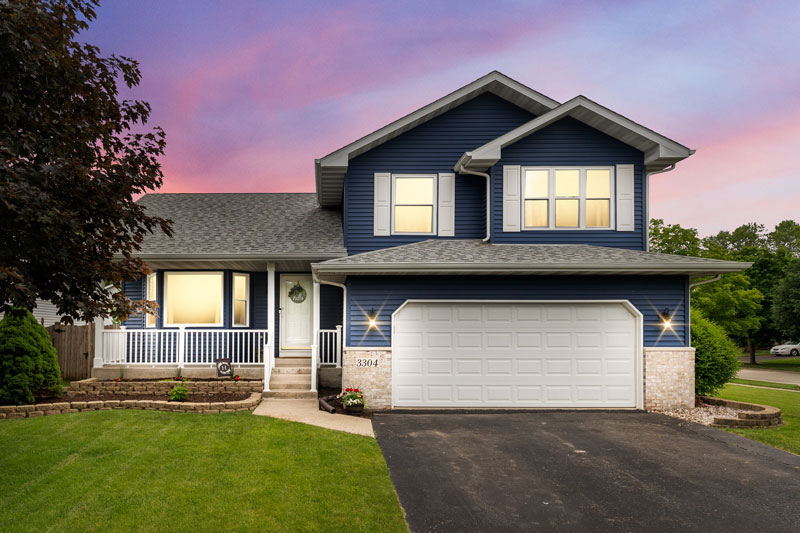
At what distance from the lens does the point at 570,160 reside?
1132cm

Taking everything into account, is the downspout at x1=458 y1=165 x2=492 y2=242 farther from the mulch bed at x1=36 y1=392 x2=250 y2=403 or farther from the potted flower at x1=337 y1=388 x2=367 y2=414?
the mulch bed at x1=36 y1=392 x2=250 y2=403

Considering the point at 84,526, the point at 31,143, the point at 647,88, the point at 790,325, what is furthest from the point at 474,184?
the point at 790,325

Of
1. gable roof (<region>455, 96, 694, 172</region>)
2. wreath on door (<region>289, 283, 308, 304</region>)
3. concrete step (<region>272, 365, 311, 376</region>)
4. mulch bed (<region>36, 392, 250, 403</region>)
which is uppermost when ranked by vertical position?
gable roof (<region>455, 96, 694, 172</region>)

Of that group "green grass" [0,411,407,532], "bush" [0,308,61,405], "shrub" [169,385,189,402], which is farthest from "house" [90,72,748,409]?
"green grass" [0,411,407,532]

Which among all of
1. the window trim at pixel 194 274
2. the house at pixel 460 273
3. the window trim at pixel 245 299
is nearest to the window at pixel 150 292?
the house at pixel 460 273

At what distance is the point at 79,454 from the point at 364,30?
17.0 m

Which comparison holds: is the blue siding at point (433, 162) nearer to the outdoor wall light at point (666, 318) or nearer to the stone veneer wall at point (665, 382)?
the outdoor wall light at point (666, 318)

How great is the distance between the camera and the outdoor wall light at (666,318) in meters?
10.1

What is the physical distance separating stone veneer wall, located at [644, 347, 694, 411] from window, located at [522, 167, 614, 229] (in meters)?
3.23

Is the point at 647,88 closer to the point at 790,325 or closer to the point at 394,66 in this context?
the point at 394,66

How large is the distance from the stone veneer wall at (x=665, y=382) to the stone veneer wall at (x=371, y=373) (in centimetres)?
566

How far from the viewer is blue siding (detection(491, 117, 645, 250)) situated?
36.6 ft

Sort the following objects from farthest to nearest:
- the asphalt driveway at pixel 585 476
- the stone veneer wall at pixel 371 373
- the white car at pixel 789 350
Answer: the white car at pixel 789 350 < the stone veneer wall at pixel 371 373 < the asphalt driveway at pixel 585 476

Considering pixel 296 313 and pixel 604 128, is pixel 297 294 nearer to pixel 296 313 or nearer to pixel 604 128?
pixel 296 313
